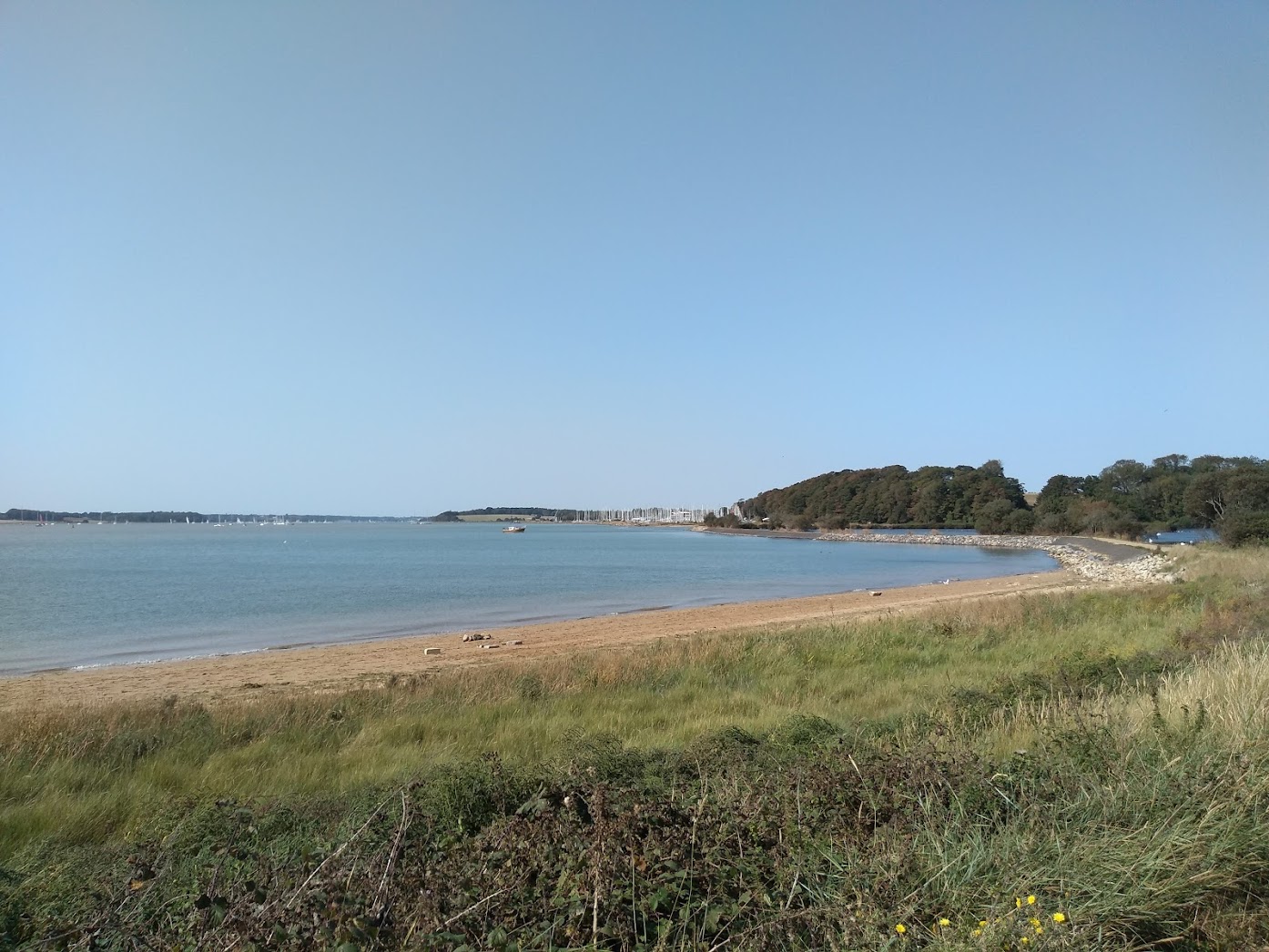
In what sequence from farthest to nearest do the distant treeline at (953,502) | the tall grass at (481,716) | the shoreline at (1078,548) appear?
the distant treeline at (953,502) → the shoreline at (1078,548) → the tall grass at (481,716)

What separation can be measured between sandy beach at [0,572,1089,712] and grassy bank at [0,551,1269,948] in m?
8.19

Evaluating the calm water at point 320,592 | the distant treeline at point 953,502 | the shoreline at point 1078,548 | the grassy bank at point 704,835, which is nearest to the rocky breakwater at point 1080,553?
the shoreline at point 1078,548

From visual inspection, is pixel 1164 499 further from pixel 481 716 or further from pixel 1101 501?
pixel 481 716

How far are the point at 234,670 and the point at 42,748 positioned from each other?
38.4 feet

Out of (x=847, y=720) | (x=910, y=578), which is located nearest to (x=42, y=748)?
(x=847, y=720)

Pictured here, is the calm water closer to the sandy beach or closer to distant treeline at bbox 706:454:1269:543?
the sandy beach

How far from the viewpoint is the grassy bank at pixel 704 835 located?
10.3 feet

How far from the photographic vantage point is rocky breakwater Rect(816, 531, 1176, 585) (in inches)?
1649

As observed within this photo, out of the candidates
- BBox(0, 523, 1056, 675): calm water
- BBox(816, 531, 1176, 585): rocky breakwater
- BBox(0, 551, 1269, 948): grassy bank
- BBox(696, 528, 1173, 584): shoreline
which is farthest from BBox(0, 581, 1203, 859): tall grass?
BBox(696, 528, 1173, 584): shoreline

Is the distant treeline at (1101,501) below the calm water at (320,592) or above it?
above

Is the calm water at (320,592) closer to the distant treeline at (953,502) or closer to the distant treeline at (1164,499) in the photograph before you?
the distant treeline at (1164,499)

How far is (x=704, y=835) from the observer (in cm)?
390

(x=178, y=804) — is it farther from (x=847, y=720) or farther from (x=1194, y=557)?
(x=1194, y=557)

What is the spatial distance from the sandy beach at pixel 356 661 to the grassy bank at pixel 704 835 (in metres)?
8.19
